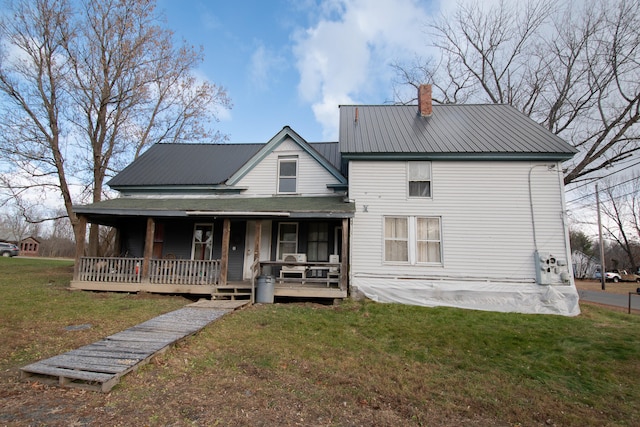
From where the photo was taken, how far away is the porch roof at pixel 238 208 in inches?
410

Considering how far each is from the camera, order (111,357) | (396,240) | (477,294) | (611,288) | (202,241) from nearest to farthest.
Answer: (111,357), (477,294), (396,240), (202,241), (611,288)

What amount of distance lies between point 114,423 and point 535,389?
5.32m

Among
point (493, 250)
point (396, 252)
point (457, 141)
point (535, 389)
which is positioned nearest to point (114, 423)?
point (535, 389)

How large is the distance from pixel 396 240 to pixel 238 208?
5347mm

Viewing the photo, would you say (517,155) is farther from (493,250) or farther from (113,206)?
(113,206)

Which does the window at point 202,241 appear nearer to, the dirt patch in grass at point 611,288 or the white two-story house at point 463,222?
the white two-story house at point 463,222

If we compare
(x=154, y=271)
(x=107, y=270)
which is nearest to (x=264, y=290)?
(x=154, y=271)

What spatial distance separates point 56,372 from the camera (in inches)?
169

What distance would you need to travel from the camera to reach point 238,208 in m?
11.0

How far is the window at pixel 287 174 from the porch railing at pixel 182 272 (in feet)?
13.0

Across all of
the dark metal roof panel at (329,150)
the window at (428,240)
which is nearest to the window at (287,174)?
the dark metal roof panel at (329,150)

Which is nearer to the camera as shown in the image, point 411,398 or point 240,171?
point 411,398

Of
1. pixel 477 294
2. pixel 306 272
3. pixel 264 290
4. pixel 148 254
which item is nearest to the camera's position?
pixel 264 290

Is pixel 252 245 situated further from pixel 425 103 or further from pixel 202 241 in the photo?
pixel 425 103
